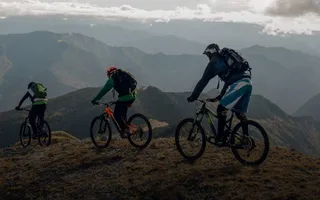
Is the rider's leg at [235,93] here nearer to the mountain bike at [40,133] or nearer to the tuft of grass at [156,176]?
the tuft of grass at [156,176]

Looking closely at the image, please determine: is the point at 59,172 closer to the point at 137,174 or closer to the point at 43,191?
the point at 43,191

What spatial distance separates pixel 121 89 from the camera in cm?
1468

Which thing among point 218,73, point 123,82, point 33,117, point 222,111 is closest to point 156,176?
point 222,111

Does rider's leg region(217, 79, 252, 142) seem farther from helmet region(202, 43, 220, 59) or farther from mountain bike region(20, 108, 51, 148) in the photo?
mountain bike region(20, 108, 51, 148)

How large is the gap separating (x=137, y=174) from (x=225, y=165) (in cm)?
322

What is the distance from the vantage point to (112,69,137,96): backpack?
1451 centimetres

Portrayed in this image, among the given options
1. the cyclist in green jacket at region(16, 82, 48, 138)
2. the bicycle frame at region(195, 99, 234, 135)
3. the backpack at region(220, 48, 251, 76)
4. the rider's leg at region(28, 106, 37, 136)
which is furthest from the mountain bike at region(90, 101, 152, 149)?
the rider's leg at region(28, 106, 37, 136)

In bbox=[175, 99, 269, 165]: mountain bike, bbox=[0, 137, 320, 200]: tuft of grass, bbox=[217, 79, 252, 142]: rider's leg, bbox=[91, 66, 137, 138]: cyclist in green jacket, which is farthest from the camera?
bbox=[91, 66, 137, 138]: cyclist in green jacket

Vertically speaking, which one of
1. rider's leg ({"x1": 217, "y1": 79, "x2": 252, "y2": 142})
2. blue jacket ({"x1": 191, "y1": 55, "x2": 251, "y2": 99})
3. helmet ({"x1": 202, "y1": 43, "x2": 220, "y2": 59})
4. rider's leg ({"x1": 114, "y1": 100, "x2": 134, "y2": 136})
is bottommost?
rider's leg ({"x1": 114, "y1": 100, "x2": 134, "y2": 136})

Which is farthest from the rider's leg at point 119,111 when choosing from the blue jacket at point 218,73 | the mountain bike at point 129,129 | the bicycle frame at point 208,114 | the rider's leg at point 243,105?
the rider's leg at point 243,105

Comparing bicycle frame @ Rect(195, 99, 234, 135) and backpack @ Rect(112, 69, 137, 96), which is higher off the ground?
backpack @ Rect(112, 69, 137, 96)

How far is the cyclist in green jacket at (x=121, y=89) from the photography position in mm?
14477

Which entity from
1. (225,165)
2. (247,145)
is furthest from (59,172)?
(247,145)

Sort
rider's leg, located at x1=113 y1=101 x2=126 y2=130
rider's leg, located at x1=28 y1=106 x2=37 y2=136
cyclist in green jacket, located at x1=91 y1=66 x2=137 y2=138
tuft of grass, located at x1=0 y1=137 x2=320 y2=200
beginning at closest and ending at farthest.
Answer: tuft of grass, located at x1=0 y1=137 x2=320 y2=200
cyclist in green jacket, located at x1=91 y1=66 x2=137 y2=138
rider's leg, located at x1=113 y1=101 x2=126 y2=130
rider's leg, located at x1=28 y1=106 x2=37 y2=136
